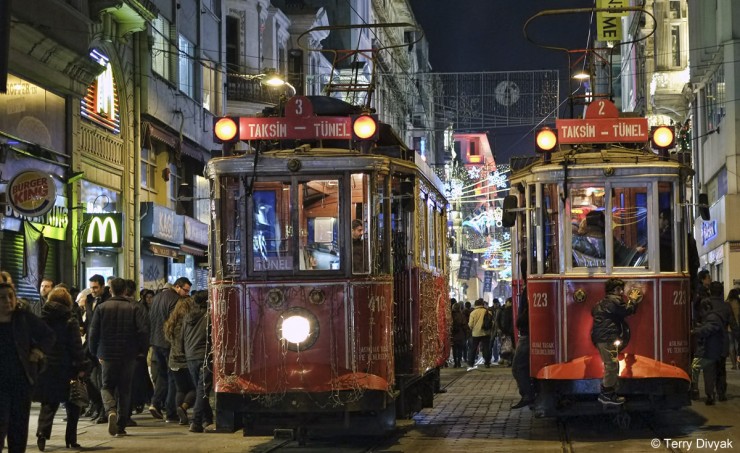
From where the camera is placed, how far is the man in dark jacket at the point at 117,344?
14953 millimetres

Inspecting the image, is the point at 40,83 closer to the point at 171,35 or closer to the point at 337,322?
the point at 171,35

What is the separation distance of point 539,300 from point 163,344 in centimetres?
539

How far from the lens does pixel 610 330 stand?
13.7 m

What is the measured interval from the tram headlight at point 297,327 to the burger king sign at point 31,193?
940 centimetres

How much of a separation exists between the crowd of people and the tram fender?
12.6ft

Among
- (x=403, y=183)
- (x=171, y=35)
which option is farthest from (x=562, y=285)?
(x=171, y=35)

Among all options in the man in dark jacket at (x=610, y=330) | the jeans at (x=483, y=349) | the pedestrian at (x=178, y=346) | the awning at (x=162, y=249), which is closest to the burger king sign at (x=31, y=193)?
the pedestrian at (x=178, y=346)

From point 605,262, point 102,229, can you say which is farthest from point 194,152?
point 605,262

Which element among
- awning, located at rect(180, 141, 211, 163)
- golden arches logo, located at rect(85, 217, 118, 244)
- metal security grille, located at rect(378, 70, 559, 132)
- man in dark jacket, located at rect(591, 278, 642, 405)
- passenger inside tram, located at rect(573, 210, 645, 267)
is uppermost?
metal security grille, located at rect(378, 70, 559, 132)

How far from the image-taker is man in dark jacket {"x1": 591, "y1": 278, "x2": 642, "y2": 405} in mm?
13688

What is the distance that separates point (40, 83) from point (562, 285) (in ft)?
39.8

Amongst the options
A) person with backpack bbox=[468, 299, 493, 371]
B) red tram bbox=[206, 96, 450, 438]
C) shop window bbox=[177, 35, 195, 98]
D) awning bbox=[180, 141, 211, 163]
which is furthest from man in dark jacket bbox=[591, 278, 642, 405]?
shop window bbox=[177, 35, 195, 98]

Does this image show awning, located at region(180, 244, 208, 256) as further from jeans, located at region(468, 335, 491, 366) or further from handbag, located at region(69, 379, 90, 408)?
handbag, located at region(69, 379, 90, 408)

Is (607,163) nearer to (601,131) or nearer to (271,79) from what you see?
(601,131)
